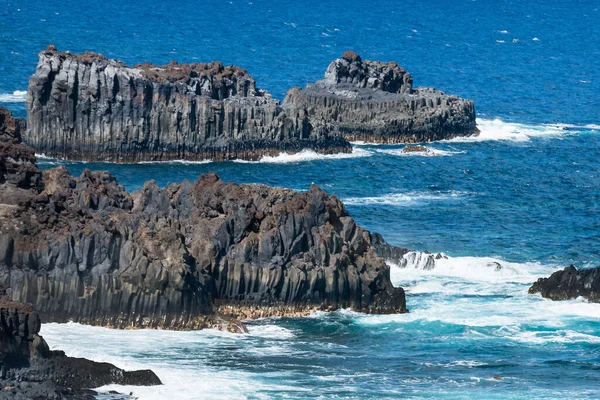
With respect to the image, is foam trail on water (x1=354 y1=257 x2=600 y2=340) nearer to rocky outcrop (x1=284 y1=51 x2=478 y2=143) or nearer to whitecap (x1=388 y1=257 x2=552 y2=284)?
whitecap (x1=388 y1=257 x2=552 y2=284)

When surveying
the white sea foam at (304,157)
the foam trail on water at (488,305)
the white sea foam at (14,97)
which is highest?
the white sea foam at (14,97)

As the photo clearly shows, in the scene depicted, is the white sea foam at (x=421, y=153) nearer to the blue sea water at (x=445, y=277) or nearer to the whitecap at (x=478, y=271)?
the blue sea water at (x=445, y=277)

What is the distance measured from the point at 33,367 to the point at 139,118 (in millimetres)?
60159

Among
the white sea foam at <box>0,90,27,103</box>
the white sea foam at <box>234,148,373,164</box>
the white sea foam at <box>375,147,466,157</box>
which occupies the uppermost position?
the white sea foam at <box>0,90,27,103</box>

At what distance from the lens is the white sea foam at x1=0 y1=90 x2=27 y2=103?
12725 cm

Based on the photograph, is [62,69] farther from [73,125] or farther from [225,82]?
[225,82]

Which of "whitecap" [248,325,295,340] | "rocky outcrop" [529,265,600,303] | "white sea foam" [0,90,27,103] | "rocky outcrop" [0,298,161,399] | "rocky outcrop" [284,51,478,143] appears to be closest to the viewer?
"rocky outcrop" [0,298,161,399]

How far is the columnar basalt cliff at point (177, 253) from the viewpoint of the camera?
5722 cm

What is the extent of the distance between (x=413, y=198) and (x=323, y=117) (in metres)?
29.5

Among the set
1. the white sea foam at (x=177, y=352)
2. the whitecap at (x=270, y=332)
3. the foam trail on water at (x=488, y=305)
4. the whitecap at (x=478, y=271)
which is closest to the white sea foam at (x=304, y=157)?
the foam trail on water at (x=488, y=305)

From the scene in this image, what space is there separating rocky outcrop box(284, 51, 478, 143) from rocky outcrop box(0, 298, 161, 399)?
231 feet

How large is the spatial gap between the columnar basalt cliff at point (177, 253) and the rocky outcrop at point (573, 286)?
732 centimetres

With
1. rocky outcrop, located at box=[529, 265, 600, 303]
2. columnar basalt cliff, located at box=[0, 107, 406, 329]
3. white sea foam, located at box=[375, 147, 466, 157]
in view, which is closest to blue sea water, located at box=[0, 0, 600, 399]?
white sea foam, located at box=[375, 147, 466, 157]

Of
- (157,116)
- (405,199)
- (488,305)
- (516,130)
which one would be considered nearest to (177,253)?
(488,305)
